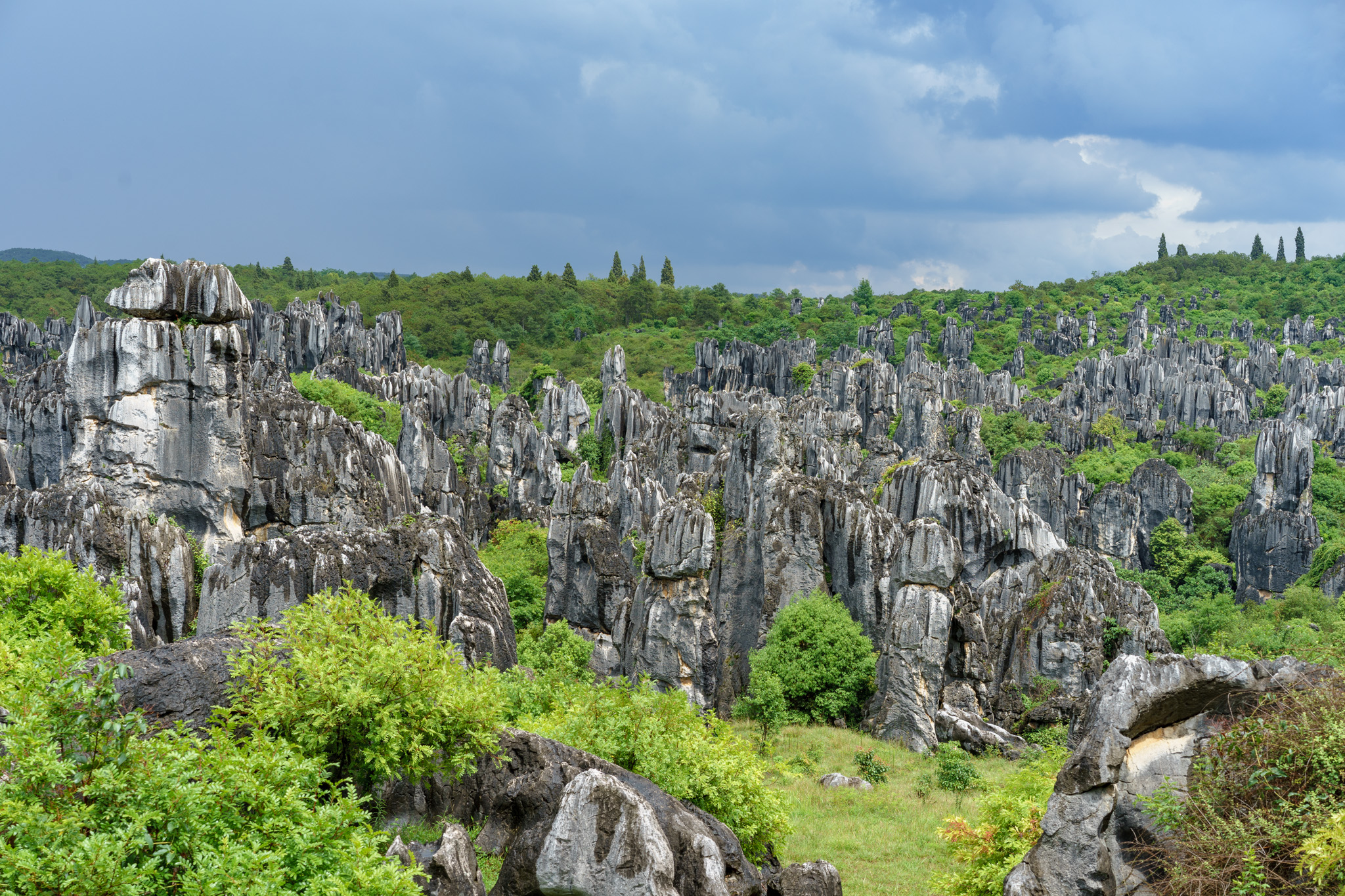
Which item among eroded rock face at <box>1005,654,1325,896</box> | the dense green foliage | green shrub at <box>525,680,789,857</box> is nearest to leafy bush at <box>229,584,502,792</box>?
green shrub at <box>525,680,789,857</box>

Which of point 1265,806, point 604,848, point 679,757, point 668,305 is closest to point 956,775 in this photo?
point 679,757

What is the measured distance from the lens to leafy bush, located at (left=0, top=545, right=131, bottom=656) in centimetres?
1767

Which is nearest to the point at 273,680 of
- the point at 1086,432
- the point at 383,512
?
the point at 383,512

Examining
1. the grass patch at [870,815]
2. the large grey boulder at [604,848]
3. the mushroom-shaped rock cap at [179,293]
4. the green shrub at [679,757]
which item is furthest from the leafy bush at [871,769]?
the mushroom-shaped rock cap at [179,293]

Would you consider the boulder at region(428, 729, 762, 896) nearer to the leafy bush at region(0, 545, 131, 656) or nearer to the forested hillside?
the leafy bush at region(0, 545, 131, 656)

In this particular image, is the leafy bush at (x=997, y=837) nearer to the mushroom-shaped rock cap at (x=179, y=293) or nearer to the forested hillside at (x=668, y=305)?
A: the mushroom-shaped rock cap at (x=179, y=293)

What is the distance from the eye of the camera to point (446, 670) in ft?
42.4

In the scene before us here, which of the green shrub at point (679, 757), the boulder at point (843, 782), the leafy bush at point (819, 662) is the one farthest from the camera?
the leafy bush at point (819, 662)

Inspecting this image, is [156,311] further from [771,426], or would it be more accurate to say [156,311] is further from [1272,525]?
[1272,525]

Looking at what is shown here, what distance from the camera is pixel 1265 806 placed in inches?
380

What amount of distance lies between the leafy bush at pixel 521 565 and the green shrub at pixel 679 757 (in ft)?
91.5

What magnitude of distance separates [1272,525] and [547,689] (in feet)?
227

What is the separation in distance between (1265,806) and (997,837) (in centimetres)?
562

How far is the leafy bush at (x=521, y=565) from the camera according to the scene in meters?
48.0
